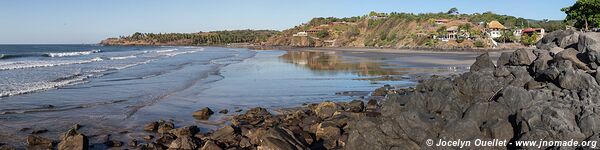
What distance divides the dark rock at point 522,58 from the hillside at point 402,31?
67661 mm

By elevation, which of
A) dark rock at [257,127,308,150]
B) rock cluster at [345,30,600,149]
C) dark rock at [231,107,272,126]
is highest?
rock cluster at [345,30,600,149]

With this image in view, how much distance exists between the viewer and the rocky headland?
8859mm

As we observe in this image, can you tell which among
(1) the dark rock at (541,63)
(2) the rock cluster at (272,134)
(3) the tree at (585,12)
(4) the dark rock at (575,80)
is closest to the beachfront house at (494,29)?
(3) the tree at (585,12)

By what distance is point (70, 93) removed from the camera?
2245 centimetres

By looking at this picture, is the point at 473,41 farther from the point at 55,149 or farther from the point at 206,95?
the point at 55,149

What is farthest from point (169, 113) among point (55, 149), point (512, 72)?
point (512, 72)

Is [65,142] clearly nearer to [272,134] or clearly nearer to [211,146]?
[211,146]

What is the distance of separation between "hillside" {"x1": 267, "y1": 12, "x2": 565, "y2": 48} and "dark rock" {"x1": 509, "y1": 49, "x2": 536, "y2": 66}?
6766 centimetres

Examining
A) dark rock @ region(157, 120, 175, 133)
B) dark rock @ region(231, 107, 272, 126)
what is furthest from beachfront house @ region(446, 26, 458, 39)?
dark rock @ region(157, 120, 175, 133)

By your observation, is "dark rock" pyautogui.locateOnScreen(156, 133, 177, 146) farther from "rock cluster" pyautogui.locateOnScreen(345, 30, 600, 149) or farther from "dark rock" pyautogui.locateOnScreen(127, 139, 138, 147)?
"rock cluster" pyautogui.locateOnScreen(345, 30, 600, 149)

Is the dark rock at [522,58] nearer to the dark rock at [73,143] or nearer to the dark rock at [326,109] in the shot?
the dark rock at [326,109]

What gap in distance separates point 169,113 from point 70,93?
8.29 metres

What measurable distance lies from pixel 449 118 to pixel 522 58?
7521 mm

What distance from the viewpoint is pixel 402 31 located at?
11900 cm
